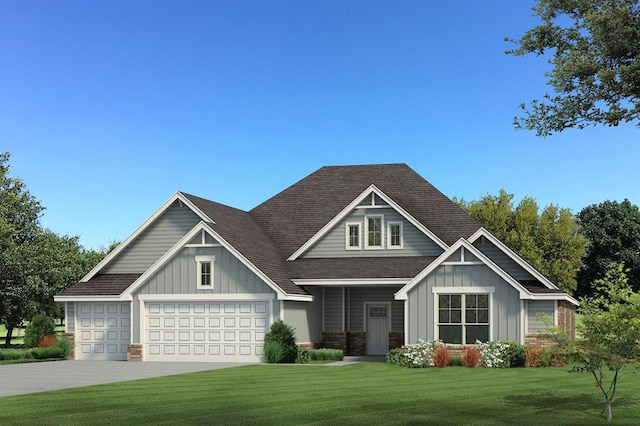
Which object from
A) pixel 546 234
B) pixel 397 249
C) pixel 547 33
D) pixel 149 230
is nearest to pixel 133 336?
pixel 149 230

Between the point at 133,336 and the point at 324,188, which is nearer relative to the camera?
the point at 133,336

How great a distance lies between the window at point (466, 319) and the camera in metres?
33.0

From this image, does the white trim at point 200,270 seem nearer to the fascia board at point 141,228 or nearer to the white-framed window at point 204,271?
the white-framed window at point 204,271

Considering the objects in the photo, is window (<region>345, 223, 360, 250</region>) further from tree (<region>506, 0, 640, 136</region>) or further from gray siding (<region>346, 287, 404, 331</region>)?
tree (<region>506, 0, 640, 136</region>)

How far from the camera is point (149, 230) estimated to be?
38906 mm

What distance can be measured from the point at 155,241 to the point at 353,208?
893 centimetres

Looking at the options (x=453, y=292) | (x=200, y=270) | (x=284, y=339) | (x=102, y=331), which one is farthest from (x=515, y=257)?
(x=102, y=331)

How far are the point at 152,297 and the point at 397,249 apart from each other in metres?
10.9

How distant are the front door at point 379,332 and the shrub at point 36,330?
14699mm

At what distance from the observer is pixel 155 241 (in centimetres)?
3872

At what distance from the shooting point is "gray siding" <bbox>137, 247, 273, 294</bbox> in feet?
113

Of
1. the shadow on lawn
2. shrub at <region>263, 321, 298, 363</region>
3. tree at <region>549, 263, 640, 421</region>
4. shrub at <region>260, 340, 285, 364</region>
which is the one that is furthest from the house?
tree at <region>549, 263, 640, 421</region>

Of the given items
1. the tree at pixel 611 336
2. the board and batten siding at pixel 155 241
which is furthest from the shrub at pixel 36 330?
the tree at pixel 611 336

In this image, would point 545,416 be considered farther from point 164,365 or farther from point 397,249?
point 397,249
